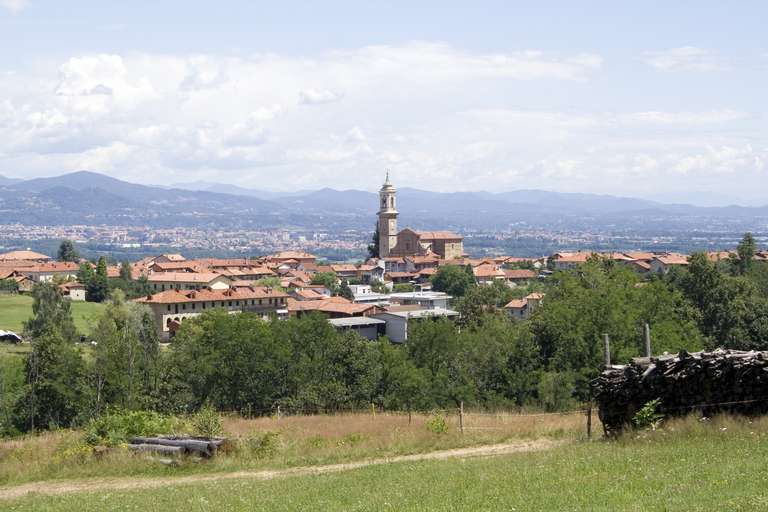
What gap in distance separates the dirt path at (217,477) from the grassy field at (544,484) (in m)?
0.75

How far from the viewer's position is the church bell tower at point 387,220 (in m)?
157

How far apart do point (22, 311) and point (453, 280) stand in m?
51.4

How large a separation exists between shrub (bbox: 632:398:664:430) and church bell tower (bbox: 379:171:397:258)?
140 m

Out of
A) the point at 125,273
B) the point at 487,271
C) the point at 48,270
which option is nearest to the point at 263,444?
the point at 125,273

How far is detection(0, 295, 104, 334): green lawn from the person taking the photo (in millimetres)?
79562

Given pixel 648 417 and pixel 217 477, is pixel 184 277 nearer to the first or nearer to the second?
pixel 217 477

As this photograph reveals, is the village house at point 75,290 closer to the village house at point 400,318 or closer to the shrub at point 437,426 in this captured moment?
the village house at point 400,318

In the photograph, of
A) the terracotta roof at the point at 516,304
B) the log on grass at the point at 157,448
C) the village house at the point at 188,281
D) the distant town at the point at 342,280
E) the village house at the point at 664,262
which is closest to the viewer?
the log on grass at the point at 157,448

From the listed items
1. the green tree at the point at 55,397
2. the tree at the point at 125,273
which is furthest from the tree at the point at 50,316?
the tree at the point at 125,273

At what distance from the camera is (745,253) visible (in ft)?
289

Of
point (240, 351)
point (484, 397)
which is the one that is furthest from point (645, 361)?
point (240, 351)

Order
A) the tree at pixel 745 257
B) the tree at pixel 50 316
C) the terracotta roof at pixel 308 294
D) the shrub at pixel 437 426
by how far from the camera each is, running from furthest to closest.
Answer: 1. the terracotta roof at pixel 308 294
2. the tree at pixel 745 257
3. the tree at pixel 50 316
4. the shrub at pixel 437 426

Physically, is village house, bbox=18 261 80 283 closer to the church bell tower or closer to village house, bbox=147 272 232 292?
village house, bbox=147 272 232 292

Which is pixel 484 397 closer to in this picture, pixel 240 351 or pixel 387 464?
pixel 240 351
